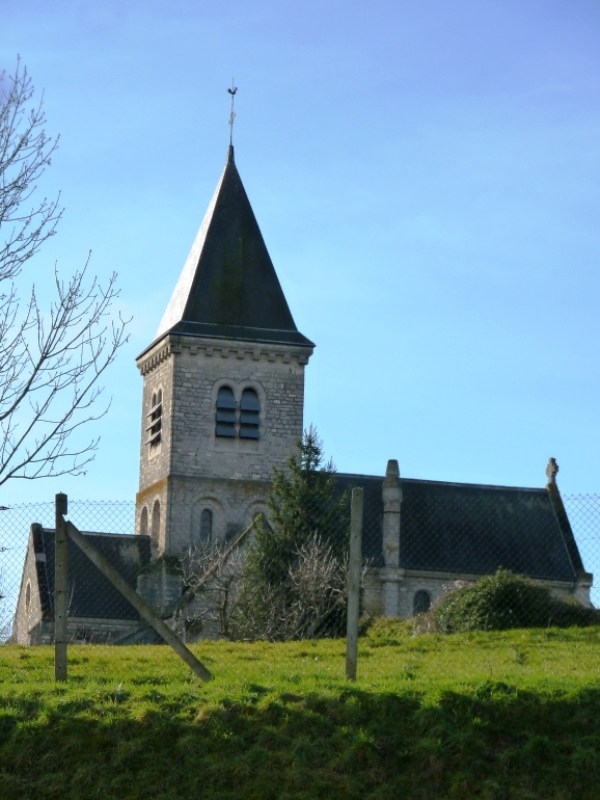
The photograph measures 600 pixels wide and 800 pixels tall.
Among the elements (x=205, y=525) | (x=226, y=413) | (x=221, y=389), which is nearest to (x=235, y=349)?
(x=221, y=389)

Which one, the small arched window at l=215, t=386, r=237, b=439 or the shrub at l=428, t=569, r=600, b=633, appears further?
the small arched window at l=215, t=386, r=237, b=439

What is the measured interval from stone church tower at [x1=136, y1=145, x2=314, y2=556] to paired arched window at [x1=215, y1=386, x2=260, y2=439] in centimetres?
3

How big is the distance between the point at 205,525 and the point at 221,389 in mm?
4079

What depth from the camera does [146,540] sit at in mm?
50281

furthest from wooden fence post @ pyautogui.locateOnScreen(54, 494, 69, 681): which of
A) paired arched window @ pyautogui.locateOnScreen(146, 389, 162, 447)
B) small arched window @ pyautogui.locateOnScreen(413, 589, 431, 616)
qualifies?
paired arched window @ pyautogui.locateOnScreen(146, 389, 162, 447)

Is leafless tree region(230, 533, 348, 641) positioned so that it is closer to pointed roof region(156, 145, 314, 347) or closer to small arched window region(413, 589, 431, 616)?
small arched window region(413, 589, 431, 616)

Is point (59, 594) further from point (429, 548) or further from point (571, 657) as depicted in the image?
point (429, 548)

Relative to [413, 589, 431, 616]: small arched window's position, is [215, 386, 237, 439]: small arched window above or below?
above

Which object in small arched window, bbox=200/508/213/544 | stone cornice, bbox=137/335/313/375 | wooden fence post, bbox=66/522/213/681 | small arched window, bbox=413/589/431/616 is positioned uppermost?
stone cornice, bbox=137/335/313/375

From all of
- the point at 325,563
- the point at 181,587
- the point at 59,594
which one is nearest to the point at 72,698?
the point at 59,594

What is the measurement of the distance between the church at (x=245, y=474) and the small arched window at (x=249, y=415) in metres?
0.04

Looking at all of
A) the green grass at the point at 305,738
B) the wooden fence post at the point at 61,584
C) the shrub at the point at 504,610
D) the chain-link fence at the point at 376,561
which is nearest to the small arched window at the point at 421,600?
the chain-link fence at the point at 376,561

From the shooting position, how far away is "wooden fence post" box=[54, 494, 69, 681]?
1445cm

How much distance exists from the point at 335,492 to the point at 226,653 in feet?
103
